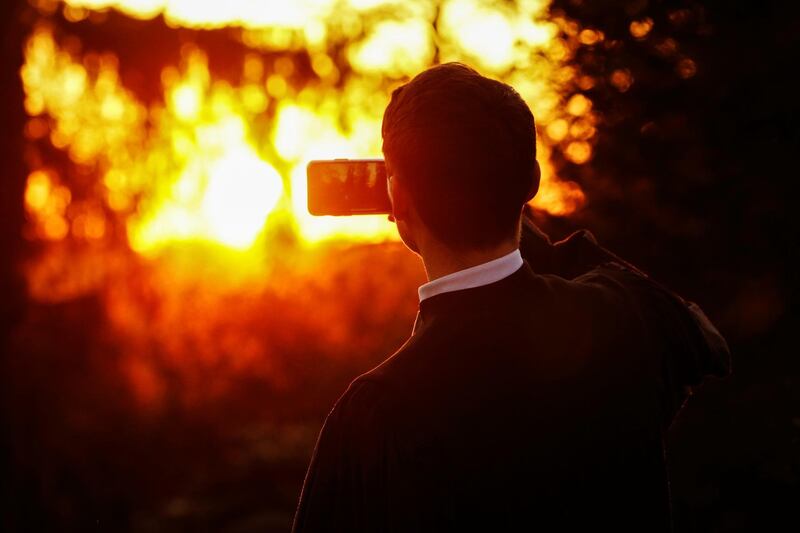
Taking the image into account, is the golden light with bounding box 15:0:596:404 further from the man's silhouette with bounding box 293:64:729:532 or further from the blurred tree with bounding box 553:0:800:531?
the man's silhouette with bounding box 293:64:729:532

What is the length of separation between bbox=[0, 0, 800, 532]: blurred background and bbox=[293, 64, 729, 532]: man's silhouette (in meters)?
3.00

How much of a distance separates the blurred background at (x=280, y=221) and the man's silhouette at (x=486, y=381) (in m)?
3.00

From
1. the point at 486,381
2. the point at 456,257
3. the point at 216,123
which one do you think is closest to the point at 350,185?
the point at 456,257

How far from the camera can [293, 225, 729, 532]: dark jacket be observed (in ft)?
4.30

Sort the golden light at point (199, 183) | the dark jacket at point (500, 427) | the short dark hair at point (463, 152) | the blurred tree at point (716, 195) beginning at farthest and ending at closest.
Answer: the golden light at point (199, 183) → the blurred tree at point (716, 195) → the short dark hair at point (463, 152) → the dark jacket at point (500, 427)

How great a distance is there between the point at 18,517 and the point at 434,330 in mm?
5754

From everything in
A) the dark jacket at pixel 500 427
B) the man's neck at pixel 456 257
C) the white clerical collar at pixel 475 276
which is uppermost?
the man's neck at pixel 456 257

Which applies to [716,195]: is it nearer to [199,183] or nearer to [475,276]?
[475,276]

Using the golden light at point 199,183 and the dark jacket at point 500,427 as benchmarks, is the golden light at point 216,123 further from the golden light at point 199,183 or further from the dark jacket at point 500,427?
the dark jacket at point 500,427

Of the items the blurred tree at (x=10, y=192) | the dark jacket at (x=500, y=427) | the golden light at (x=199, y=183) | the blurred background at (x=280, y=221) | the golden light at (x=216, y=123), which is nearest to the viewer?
the dark jacket at (x=500, y=427)

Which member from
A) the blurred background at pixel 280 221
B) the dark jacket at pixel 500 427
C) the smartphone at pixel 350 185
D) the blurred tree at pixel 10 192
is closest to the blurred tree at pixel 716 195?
the blurred background at pixel 280 221

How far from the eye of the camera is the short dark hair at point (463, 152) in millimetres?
1412

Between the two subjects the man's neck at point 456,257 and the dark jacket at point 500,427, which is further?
the man's neck at point 456,257

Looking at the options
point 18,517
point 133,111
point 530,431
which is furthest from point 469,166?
point 133,111
